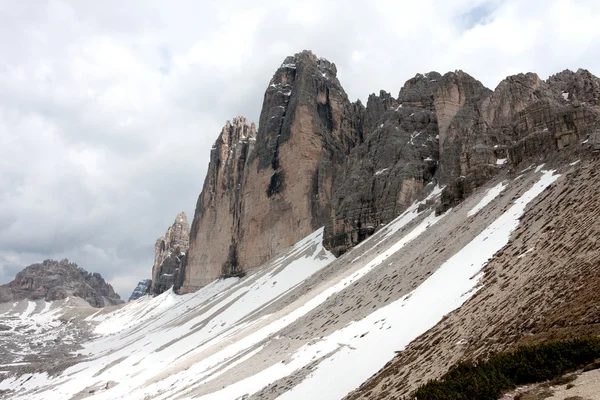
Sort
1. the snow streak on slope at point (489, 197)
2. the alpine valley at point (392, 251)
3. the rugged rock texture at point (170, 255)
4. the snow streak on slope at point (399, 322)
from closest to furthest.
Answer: the alpine valley at point (392, 251) < the snow streak on slope at point (399, 322) < the snow streak on slope at point (489, 197) < the rugged rock texture at point (170, 255)

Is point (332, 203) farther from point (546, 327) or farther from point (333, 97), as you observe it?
point (546, 327)

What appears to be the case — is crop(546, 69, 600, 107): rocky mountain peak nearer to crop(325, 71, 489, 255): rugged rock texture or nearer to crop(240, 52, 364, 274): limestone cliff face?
crop(325, 71, 489, 255): rugged rock texture

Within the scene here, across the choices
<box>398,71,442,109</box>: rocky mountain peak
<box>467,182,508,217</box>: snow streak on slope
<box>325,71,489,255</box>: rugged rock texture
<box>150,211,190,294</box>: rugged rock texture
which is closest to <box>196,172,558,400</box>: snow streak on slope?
<box>467,182,508,217</box>: snow streak on slope

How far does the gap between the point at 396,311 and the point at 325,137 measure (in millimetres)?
76766

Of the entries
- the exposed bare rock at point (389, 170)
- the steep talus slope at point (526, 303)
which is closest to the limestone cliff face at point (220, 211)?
the exposed bare rock at point (389, 170)

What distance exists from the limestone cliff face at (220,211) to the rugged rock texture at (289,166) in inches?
21.6

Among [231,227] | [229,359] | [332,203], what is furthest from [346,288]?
[231,227]

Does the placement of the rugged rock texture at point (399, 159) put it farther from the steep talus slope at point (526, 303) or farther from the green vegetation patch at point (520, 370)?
the green vegetation patch at point (520, 370)

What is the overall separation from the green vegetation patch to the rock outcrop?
64.3 feet

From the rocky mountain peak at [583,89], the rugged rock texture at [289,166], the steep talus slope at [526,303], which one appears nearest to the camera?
the steep talus slope at [526,303]

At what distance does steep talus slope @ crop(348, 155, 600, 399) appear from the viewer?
10141mm

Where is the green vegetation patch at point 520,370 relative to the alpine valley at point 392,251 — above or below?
below

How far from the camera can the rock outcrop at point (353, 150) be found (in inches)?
1555

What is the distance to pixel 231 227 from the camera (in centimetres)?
12062
